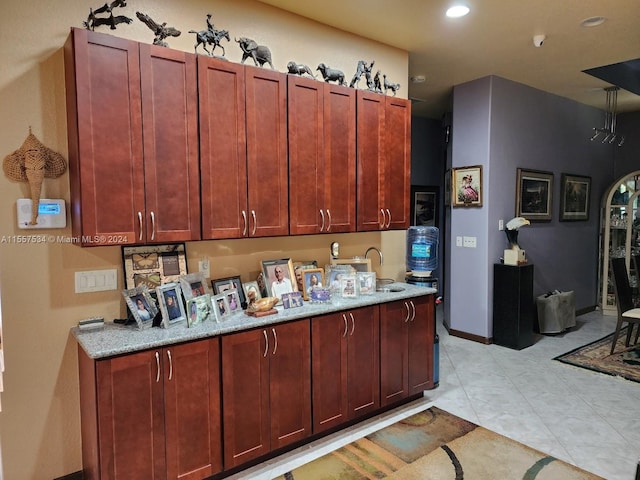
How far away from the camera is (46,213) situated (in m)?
2.22

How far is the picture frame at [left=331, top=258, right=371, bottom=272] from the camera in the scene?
10.8ft

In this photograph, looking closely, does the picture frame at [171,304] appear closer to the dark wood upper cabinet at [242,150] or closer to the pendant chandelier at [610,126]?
the dark wood upper cabinet at [242,150]

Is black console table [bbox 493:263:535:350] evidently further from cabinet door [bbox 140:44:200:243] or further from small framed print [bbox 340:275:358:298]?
cabinet door [bbox 140:44:200:243]

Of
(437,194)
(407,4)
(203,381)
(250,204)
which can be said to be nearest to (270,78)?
(250,204)

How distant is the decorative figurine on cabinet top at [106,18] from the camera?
86.8 inches

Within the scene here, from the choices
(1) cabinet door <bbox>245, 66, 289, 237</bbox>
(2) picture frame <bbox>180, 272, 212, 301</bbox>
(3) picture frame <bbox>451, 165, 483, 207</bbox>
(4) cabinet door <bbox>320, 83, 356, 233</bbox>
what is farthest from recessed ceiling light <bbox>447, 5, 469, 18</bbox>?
(2) picture frame <bbox>180, 272, 212, 301</bbox>

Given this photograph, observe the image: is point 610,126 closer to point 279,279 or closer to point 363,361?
point 363,361

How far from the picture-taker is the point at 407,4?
295 cm

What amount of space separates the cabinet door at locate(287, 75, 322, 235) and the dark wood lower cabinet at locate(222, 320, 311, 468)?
0.72 metres

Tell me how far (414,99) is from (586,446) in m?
4.42

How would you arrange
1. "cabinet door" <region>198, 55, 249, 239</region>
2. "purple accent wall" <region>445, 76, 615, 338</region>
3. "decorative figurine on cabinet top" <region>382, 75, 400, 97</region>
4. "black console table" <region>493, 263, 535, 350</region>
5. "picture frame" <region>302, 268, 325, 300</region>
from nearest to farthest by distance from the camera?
"cabinet door" <region>198, 55, 249, 239</region> → "picture frame" <region>302, 268, 325, 300</region> → "decorative figurine on cabinet top" <region>382, 75, 400, 97</region> → "black console table" <region>493, 263, 535, 350</region> → "purple accent wall" <region>445, 76, 615, 338</region>

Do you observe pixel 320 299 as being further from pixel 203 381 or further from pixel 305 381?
pixel 203 381

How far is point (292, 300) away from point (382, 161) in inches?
51.1

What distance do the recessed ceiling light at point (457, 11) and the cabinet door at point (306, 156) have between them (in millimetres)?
1161
